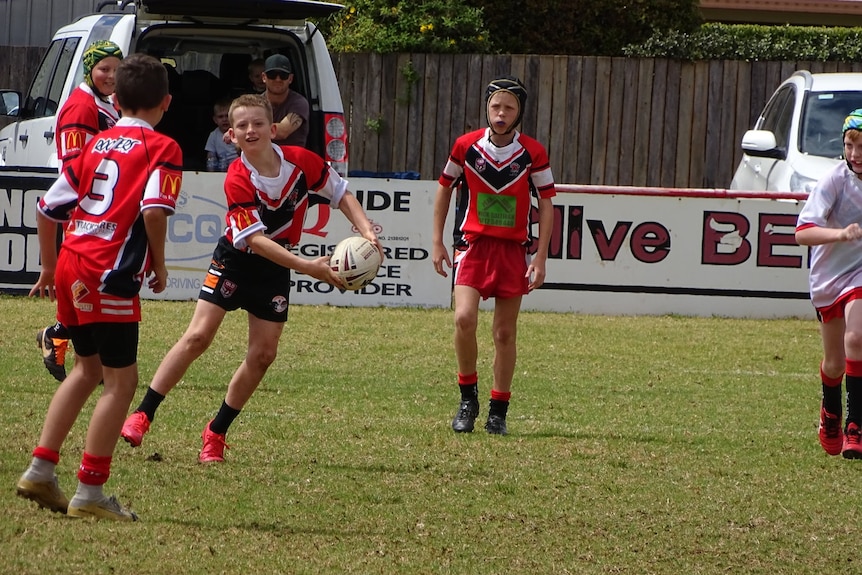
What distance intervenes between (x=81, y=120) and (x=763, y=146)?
7.21 meters

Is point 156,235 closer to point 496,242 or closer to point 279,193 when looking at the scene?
point 279,193

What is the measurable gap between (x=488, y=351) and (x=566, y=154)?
8.21m

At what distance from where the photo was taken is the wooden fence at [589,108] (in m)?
18.1

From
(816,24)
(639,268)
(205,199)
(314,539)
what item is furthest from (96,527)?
(816,24)

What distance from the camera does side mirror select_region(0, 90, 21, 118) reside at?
41.4 ft

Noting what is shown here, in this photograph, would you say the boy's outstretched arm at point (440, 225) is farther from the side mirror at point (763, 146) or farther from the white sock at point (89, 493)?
the side mirror at point (763, 146)

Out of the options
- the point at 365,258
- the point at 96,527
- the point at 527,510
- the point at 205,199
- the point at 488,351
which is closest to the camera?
the point at 96,527

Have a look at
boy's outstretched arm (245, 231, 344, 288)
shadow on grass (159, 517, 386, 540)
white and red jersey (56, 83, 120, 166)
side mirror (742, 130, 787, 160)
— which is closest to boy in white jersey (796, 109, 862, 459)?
boy's outstretched arm (245, 231, 344, 288)

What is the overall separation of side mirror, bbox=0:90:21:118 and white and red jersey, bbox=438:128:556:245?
644cm

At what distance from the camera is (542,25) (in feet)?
67.3

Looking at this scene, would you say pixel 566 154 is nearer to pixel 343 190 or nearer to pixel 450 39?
pixel 450 39

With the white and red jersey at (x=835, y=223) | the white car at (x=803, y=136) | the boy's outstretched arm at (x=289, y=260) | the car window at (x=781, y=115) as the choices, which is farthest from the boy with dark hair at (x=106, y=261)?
the car window at (x=781, y=115)

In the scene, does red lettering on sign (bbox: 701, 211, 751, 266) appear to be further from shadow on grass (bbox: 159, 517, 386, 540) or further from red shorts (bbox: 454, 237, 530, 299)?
shadow on grass (bbox: 159, 517, 386, 540)

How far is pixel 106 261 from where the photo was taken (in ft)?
16.8
